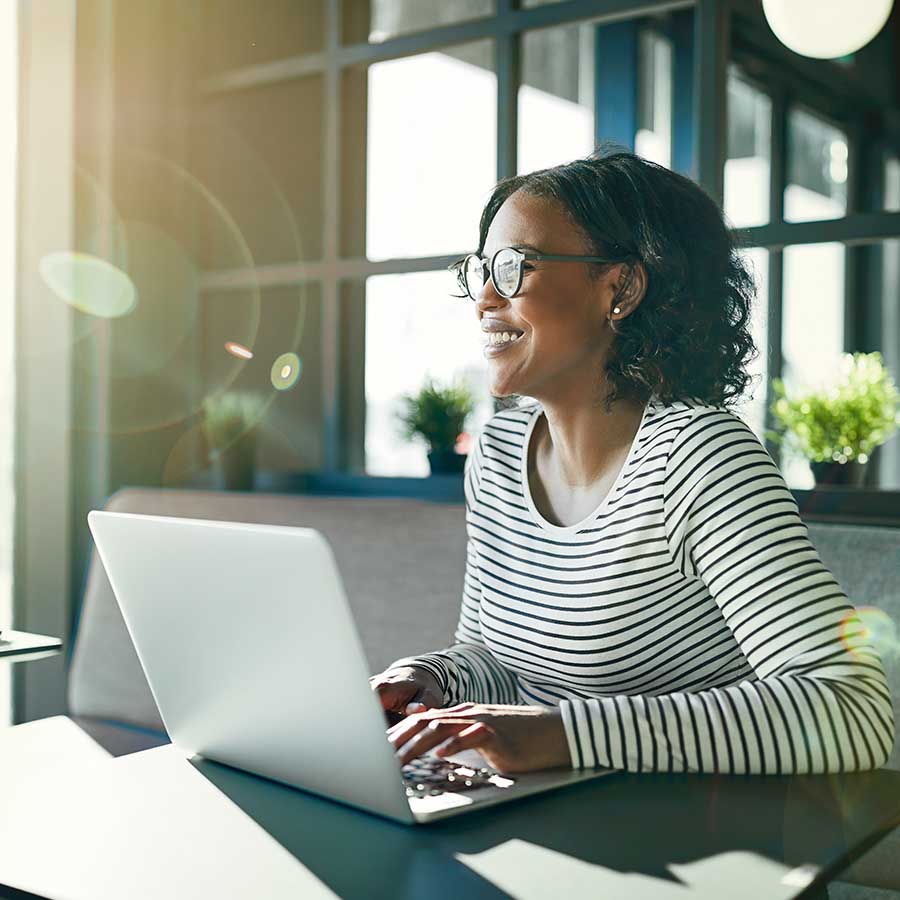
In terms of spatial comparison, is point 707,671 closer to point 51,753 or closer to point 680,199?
point 680,199

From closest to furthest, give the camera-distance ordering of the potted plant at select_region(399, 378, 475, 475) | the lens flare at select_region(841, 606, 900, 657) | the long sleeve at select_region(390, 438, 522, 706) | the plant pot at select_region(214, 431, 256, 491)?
1. the long sleeve at select_region(390, 438, 522, 706)
2. the lens flare at select_region(841, 606, 900, 657)
3. the potted plant at select_region(399, 378, 475, 475)
4. the plant pot at select_region(214, 431, 256, 491)

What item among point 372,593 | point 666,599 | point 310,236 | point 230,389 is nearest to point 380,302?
point 310,236

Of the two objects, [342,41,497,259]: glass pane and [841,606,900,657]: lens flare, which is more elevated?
[342,41,497,259]: glass pane

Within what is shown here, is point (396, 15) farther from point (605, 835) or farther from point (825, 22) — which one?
point (605, 835)

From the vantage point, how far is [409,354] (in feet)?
8.93

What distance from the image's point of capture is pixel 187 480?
9.68 feet

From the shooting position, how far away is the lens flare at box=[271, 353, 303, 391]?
2922 mm

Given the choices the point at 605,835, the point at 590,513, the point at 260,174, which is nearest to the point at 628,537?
the point at 590,513

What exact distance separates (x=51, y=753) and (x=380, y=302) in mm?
1852

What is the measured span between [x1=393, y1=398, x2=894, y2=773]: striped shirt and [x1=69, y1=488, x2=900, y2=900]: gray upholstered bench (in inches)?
15.4

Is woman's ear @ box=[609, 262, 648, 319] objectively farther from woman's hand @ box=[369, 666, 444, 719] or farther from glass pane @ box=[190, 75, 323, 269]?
glass pane @ box=[190, 75, 323, 269]

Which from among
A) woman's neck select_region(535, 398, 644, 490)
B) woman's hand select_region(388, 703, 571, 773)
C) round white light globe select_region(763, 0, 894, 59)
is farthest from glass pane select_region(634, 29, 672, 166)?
woman's hand select_region(388, 703, 571, 773)

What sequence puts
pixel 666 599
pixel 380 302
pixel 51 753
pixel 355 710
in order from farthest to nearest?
pixel 380 302
pixel 666 599
pixel 51 753
pixel 355 710

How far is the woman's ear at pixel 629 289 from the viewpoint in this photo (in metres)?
1.39
